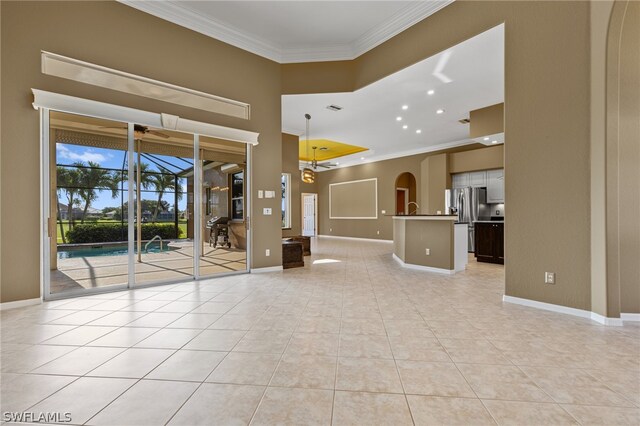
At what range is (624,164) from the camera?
2.96m

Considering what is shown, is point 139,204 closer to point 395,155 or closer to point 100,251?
point 100,251

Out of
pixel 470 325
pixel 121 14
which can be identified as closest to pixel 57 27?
pixel 121 14

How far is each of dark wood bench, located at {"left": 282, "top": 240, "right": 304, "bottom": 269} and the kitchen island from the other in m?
2.27

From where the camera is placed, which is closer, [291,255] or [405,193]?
[291,255]

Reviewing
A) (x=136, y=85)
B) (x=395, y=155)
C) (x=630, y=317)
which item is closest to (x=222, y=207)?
(x=136, y=85)

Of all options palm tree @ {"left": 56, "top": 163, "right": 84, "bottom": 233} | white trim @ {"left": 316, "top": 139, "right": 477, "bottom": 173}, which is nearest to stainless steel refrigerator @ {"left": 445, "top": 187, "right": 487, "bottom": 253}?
white trim @ {"left": 316, "top": 139, "right": 477, "bottom": 173}

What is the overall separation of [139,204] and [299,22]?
12.8ft

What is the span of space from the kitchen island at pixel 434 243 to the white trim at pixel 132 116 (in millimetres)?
3700

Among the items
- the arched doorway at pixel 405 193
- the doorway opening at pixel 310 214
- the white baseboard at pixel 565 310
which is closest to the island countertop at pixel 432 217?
the white baseboard at pixel 565 310

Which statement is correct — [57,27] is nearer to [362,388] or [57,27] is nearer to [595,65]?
[362,388]

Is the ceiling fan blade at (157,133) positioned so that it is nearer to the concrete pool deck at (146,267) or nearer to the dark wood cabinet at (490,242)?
the concrete pool deck at (146,267)

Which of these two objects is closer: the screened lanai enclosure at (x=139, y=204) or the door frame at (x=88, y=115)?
the door frame at (x=88, y=115)

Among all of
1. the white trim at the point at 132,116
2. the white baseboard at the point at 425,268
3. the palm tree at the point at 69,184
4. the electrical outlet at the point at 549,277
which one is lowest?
the white baseboard at the point at 425,268

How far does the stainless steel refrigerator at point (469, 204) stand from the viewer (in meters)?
8.34
